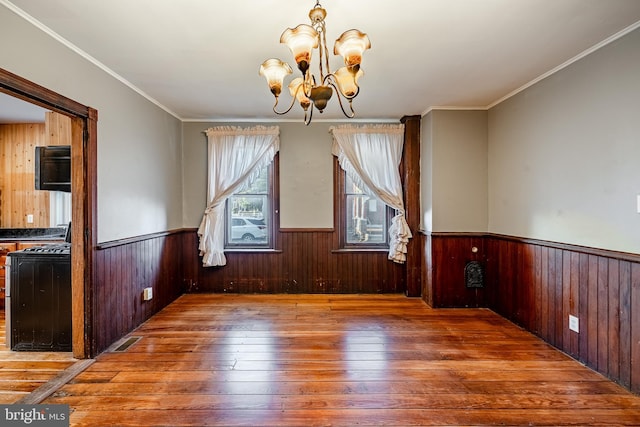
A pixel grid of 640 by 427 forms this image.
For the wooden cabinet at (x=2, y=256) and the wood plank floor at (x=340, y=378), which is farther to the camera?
the wooden cabinet at (x=2, y=256)

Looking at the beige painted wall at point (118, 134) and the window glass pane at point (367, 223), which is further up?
the beige painted wall at point (118, 134)

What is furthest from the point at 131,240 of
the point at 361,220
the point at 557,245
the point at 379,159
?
the point at 557,245

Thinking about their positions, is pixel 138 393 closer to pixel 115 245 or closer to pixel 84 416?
pixel 84 416

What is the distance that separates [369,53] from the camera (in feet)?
8.35

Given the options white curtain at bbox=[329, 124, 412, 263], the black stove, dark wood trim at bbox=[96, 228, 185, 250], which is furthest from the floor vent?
white curtain at bbox=[329, 124, 412, 263]

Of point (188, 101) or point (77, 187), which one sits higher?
point (188, 101)

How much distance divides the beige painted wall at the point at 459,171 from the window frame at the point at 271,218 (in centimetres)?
206

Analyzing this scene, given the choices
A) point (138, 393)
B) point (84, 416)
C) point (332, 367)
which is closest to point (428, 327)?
point (332, 367)

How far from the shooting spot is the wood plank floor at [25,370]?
2.16m

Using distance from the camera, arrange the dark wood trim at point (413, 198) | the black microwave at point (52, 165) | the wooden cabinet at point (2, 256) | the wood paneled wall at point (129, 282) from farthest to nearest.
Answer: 1. the dark wood trim at point (413, 198)
2. the wooden cabinet at point (2, 256)
3. the black microwave at point (52, 165)
4. the wood paneled wall at point (129, 282)

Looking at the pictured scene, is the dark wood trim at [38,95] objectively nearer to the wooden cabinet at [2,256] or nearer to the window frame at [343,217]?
the wooden cabinet at [2,256]

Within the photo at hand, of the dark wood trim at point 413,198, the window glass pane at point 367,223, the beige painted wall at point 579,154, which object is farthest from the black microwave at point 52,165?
the beige painted wall at point 579,154

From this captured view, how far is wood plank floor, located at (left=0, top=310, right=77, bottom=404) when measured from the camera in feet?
7.10

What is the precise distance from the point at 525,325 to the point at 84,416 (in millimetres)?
3695
